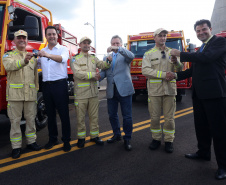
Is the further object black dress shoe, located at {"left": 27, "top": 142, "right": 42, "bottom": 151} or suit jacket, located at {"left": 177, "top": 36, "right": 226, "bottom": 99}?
black dress shoe, located at {"left": 27, "top": 142, "right": 42, "bottom": 151}

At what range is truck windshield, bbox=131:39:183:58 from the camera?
722 cm

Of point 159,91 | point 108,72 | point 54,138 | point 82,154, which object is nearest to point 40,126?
point 54,138

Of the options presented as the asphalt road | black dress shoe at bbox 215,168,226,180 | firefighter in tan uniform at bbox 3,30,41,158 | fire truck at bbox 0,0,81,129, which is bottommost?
the asphalt road

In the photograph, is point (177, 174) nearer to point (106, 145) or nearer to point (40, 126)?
point (106, 145)

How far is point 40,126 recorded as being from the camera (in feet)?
14.4

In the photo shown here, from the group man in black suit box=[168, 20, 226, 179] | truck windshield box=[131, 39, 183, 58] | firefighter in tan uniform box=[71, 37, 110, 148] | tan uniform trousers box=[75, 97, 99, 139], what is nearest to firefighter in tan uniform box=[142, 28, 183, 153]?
man in black suit box=[168, 20, 226, 179]

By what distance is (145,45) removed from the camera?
7.52m

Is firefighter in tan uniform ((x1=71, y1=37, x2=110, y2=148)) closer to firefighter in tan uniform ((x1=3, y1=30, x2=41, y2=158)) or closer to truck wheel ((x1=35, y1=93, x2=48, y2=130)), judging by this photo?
firefighter in tan uniform ((x1=3, y1=30, x2=41, y2=158))

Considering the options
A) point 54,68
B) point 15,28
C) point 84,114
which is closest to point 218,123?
point 84,114

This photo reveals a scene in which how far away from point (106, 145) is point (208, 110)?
182 centimetres

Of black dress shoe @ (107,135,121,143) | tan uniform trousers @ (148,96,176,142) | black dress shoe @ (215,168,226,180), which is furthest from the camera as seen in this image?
black dress shoe @ (107,135,121,143)

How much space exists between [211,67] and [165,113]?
110 cm

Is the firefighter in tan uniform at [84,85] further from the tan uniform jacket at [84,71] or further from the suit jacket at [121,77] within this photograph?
the suit jacket at [121,77]

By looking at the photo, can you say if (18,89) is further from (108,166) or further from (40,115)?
(108,166)
